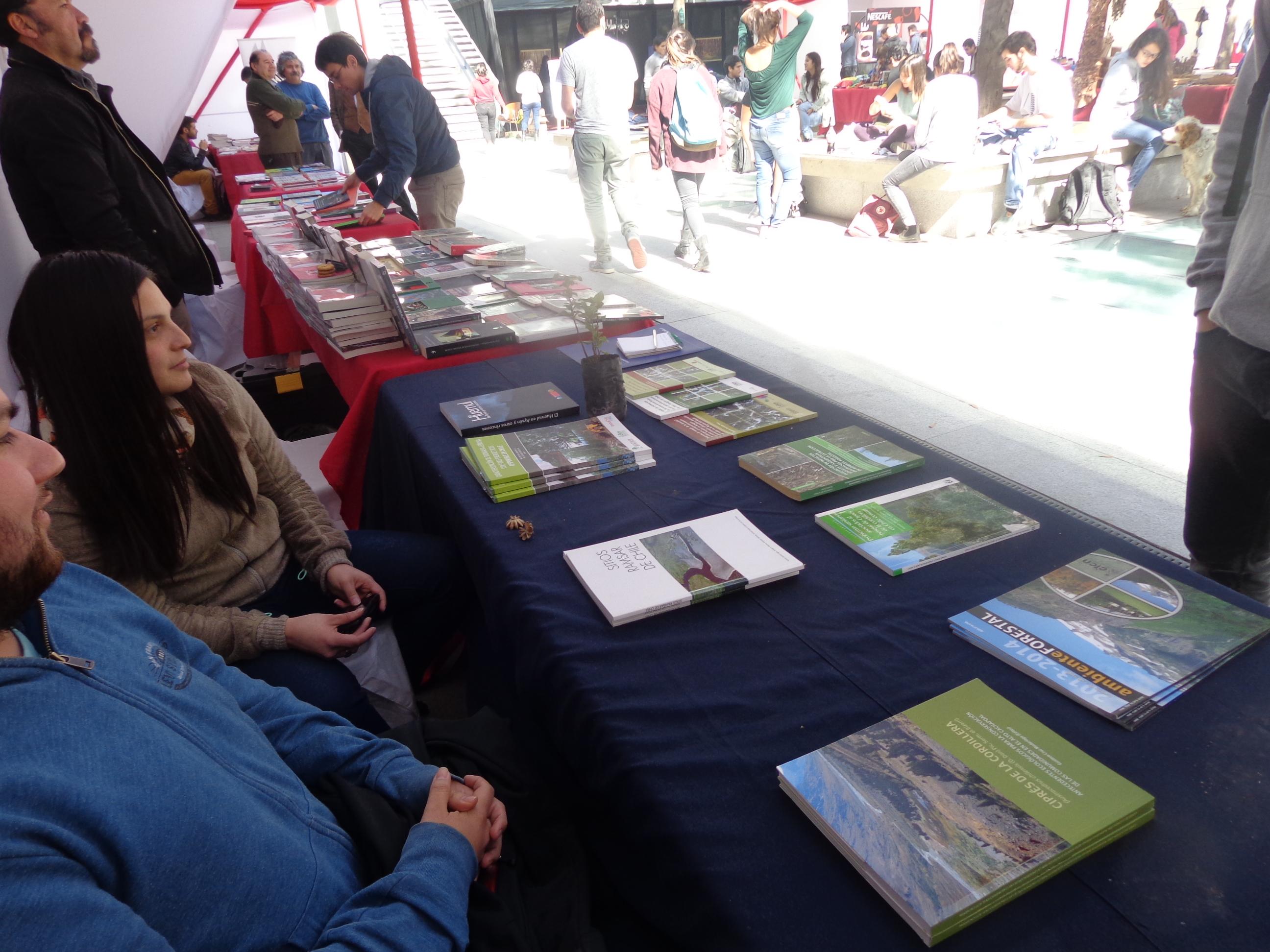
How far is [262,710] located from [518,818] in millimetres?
378

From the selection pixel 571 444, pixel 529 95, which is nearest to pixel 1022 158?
pixel 571 444

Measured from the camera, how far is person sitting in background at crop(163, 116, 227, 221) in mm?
8203

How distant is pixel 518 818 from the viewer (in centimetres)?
104

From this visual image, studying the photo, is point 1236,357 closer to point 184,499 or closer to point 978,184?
point 184,499

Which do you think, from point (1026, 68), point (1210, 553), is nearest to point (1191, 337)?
point (1210, 553)

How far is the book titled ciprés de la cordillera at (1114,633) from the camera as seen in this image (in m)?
0.87

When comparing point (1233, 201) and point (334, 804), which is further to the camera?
point (1233, 201)

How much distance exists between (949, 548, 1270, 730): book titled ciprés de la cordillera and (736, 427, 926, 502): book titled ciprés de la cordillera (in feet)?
1.19

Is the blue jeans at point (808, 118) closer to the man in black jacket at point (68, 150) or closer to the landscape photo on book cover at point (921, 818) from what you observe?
the man in black jacket at point (68, 150)

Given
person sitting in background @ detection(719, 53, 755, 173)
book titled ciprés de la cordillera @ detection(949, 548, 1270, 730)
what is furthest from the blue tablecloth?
person sitting in background @ detection(719, 53, 755, 173)

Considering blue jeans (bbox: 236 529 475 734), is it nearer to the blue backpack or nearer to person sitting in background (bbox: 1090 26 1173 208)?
the blue backpack

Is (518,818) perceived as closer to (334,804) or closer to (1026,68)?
(334,804)

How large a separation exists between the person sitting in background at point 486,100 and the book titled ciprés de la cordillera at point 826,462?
1493 cm

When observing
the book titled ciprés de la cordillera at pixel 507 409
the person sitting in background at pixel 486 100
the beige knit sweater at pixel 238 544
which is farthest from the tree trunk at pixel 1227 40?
the beige knit sweater at pixel 238 544
